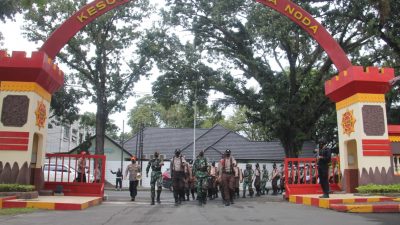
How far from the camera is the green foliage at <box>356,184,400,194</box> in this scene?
1312 centimetres

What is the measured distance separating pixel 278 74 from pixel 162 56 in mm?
6963

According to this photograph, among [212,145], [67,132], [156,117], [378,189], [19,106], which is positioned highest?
[156,117]

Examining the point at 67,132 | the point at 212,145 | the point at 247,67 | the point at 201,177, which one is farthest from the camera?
the point at 67,132

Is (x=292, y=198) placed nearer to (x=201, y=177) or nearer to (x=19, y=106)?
(x=201, y=177)

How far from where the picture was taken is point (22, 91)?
1330cm

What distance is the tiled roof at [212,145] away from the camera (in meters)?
36.0

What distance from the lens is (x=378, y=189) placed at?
13.2 metres

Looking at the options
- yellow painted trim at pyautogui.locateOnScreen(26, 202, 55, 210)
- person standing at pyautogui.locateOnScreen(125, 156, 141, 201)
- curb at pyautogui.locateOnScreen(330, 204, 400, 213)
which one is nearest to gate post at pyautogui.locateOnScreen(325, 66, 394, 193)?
curb at pyautogui.locateOnScreen(330, 204, 400, 213)

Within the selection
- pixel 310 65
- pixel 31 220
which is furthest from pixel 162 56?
pixel 31 220

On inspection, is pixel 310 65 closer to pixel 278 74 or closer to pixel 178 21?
pixel 278 74

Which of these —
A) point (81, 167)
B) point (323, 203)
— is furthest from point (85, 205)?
point (323, 203)

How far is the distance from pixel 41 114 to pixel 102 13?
166 inches

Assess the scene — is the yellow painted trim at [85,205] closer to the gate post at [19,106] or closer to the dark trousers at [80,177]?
the gate post at [19,106]

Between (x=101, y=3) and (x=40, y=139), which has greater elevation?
(x=101, y=3)
